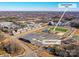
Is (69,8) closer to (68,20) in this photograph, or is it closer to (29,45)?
(68,20)

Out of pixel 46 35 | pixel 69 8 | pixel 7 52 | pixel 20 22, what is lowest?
pixel 7 52

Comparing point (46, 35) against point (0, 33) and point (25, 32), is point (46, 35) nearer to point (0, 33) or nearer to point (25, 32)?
point (25, 32)

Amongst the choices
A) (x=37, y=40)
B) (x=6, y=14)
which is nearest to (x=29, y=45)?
(x=37, y=40)

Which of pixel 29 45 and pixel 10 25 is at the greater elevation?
pixel 10 25

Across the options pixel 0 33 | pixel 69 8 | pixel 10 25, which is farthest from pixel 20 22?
pixel 69 8

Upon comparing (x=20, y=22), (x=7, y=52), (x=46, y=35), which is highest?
(x=20, y=22)

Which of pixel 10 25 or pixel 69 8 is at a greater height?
pixel 69 8
